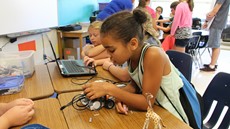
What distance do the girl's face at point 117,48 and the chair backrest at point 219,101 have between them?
0.69 metres

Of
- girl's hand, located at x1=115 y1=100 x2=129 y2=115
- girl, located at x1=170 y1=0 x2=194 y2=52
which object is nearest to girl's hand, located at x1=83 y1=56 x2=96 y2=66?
girl's hand, located at x1=115 y1=100 x2=129 y2=115

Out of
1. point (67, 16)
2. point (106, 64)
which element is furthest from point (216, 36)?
point (106, 64)

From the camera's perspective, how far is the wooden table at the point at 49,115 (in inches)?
30.6

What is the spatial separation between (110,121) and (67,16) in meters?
3.06

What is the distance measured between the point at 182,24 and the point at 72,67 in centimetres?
247

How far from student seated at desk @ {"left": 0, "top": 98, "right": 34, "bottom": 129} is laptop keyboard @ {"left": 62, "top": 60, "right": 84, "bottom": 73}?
53cm

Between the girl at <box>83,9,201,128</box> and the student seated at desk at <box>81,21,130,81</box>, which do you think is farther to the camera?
the student seated at desk at <box>81,21,130,81</box>

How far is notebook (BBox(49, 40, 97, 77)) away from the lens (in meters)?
1.31

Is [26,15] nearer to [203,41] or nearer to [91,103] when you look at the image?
[91,103]

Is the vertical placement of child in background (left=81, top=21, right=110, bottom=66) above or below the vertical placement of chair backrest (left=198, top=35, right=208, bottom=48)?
above

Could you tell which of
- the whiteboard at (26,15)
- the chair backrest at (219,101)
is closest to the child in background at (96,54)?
the chair backrest at (219,101)

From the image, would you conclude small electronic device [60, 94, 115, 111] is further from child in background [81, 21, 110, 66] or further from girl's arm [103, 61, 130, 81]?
child in background [81, 21, 110, 66]

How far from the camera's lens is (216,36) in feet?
11.9

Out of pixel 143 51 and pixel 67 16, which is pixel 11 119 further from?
pixel 67 16
